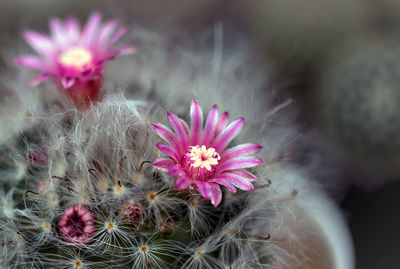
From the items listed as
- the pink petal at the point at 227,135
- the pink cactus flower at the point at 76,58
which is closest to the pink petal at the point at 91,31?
the pink cactus flower at the point at 76,58

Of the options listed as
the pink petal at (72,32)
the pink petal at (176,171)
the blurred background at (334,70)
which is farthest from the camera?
the blurred background at (334,70)

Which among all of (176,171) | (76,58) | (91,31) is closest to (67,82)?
(76,58)

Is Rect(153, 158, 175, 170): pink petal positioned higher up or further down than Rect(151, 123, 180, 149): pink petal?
further down

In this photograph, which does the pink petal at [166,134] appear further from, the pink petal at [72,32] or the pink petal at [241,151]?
the pink petal at [72,32]

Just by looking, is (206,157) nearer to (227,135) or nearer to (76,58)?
(227,135)

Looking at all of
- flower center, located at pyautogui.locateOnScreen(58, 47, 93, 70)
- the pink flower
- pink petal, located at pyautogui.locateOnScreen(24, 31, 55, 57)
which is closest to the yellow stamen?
the pink flower

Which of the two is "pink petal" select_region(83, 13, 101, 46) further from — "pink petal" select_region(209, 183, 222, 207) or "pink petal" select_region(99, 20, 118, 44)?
"pink petal" select_region(209, 183, 222, 207)

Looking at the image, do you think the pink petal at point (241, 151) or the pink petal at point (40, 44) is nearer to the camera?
the pink petal at point (241, 151)
